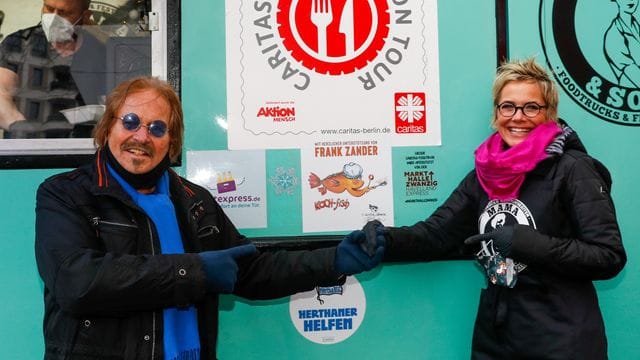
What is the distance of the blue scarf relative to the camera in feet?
4.83

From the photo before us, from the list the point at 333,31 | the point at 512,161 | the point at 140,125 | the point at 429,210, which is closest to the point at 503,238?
the point at 512,161

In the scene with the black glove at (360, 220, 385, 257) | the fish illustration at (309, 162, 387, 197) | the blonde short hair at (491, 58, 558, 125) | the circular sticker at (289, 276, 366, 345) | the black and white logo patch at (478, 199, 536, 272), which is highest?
the blonde short hair at (491, 58, 558, 125)

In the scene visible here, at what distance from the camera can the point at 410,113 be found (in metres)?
2.01

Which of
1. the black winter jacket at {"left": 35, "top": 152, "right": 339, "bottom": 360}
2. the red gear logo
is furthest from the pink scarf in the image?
the black winter jacket at {"left": 35, "top": 152, "right": 339, "bottom": 360}

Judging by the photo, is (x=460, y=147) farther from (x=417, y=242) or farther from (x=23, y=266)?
(x=23, y=266)

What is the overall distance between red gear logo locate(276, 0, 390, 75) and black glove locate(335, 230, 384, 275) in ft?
2.25

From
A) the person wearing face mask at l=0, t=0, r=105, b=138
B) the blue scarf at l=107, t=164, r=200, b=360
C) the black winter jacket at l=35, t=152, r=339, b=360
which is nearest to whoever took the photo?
the black winter jacket at l=35, t=152, r=339, b=360

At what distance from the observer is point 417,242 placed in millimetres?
1842

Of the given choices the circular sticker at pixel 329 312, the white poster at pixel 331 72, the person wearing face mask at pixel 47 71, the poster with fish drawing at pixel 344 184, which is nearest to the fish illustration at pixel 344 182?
the poster with fish drawing at pixel 344 184

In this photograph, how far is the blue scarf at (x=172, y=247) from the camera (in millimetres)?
1474

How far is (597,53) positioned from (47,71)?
2122 millimetres

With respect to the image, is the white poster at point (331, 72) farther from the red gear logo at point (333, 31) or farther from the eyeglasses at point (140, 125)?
the eyeglasses at point (140, 125)

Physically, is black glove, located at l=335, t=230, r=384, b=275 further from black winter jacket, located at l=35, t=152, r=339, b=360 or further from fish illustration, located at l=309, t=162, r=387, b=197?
black winter jacket, located at l=35, t=152, r=339, b=360

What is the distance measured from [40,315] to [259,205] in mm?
882
